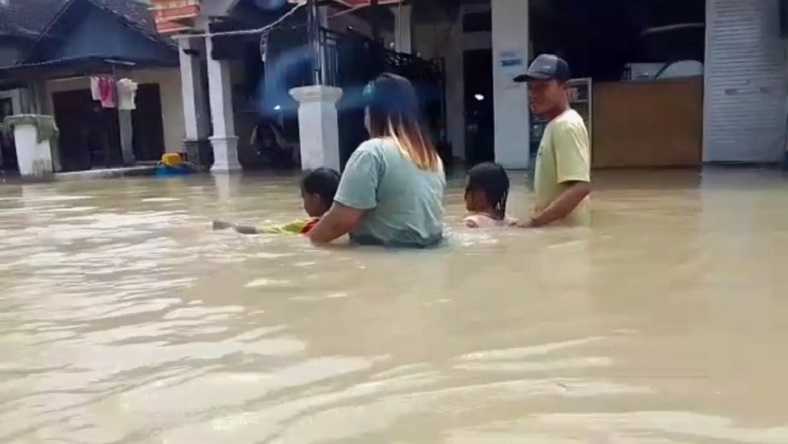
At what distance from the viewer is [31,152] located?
49.2 feet

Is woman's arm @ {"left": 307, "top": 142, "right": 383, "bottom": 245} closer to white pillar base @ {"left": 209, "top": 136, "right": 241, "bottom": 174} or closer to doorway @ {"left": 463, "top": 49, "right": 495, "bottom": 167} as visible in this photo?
white pillar base @ {"left": 209, "top": 136, "right": 241, "bottom": 174}

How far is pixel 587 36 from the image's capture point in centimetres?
1419

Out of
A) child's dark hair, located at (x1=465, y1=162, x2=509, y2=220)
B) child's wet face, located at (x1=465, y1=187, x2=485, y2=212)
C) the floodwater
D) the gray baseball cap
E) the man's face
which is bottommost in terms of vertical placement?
the floodwater

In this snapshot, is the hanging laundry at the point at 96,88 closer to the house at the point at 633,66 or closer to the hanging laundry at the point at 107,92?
the hanging laundry at the point at 107,92

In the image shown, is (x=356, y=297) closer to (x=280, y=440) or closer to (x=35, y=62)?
(x=280, y=440)

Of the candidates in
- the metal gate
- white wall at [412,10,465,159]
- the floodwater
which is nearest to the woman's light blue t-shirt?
the floodwater

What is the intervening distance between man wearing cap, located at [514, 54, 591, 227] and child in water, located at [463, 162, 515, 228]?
25 cm

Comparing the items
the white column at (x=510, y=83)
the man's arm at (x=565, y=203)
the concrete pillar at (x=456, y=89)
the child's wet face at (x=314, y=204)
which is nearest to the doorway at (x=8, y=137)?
the concrete pillar at (x=456, y=89)

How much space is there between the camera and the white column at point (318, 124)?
35.8ft

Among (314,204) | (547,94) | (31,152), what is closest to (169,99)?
(31,152)

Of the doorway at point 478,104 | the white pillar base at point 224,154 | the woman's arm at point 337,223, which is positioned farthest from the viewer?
the doorway at point 478,104

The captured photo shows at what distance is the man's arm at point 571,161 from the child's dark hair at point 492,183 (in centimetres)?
40

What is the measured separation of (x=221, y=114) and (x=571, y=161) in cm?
1129

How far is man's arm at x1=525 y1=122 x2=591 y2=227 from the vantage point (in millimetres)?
4312
